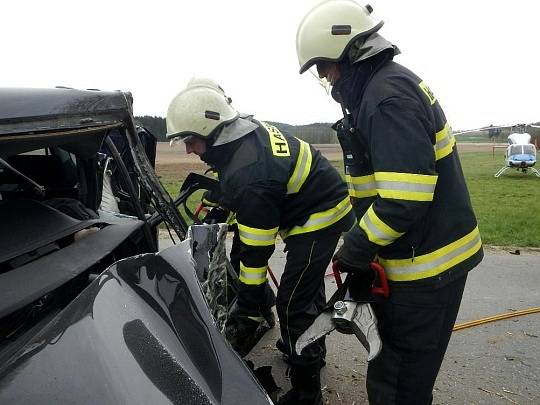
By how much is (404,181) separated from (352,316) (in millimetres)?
625

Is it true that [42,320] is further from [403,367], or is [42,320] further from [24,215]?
[403,367]

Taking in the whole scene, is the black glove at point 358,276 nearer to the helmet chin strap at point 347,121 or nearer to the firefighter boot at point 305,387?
the helmet chin strap at point 347,121

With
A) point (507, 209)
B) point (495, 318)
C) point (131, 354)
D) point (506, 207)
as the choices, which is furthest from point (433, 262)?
point (506, 207)

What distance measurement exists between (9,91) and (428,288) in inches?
66.8

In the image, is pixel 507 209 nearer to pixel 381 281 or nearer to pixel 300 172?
pixel 300 172

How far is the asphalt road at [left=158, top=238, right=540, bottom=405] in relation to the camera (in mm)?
3129

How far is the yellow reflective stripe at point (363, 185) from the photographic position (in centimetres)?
227

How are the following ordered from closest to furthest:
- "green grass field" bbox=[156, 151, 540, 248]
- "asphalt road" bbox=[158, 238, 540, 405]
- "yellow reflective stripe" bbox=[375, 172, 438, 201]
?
"yellow reflective stripe" bbox=[375, 172, 438, 201]
"asphalt road" bbox=[158, 238, 540, 405]
"green grass field" bbox=[156, 151, 540, 248]

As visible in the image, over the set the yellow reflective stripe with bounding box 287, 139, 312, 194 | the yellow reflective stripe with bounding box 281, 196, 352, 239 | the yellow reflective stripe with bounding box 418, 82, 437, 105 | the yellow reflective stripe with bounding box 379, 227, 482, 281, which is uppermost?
the yellow reflective stripe with bounding box 418, 82, 437, 105

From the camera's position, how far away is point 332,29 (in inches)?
87.0

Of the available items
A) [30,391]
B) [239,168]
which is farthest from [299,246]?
[30,391]

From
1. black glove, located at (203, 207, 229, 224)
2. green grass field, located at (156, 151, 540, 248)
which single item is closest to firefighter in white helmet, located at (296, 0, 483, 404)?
black glove, located at (203, 207, 229, 224)

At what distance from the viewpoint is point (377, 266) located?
2213 mm

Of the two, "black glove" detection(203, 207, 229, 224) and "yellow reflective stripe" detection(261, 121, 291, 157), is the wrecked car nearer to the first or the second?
"yellow reflective stripe" detection(261, 121, 291, 157)
